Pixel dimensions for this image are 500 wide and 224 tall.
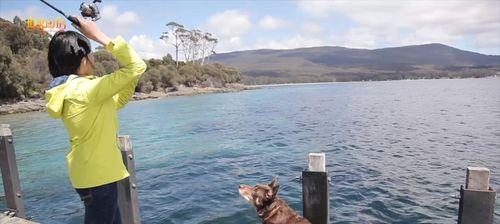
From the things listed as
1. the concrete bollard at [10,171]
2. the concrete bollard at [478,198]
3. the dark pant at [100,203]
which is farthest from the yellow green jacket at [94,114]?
the concrete bollard at [478,198]

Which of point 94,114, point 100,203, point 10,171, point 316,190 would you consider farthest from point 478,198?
point 10,171

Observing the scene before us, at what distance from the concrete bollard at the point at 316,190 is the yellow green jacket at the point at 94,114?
2.54m

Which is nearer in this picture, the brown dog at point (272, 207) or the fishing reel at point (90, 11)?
the fishing reel at point (90, 11)

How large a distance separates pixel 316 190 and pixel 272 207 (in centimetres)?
64

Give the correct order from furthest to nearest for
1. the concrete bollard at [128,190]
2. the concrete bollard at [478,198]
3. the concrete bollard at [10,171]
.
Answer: the concrete bollard at [10,171]
the concrete bollard at [128,190]
the concrete bollard at [478,198]

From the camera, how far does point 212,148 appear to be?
19.9 meters

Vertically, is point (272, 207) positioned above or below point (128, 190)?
below

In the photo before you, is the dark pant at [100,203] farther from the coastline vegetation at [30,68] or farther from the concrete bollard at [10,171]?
the coastline vegetation at [30,68]

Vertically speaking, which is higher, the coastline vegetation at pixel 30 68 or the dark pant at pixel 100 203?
the coastline vegetation at pixel 30 68

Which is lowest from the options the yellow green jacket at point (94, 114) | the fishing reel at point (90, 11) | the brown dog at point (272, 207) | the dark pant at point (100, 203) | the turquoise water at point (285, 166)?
the turquoise water at point (285, 166)

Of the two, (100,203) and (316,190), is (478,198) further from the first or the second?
(100,203)

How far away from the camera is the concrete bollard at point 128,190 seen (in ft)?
18.0

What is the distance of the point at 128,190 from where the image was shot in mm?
5664

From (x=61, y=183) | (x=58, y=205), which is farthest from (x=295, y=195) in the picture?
(x=61, y=183)
